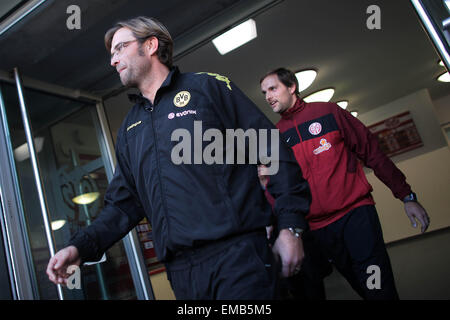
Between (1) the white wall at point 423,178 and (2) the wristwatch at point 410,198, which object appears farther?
(1) the white wall at point 423,178

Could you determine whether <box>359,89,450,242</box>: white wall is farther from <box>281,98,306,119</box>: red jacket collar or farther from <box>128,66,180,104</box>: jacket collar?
<box>128,66,180,104</box>: jacket collar

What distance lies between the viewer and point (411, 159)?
25.1 ft

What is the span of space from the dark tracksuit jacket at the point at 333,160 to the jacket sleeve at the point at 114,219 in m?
1.01

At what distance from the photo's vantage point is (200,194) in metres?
1.09

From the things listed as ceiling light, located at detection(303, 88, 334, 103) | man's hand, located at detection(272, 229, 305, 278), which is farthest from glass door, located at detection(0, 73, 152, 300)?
ceiling light, located at detection(303, 88, 334, 103)

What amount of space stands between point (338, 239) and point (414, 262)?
10.4 feet

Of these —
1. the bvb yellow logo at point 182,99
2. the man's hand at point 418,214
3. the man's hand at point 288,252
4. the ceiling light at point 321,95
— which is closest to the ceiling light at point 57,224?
the bvb yellow logo at point 182,99

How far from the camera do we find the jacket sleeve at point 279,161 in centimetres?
105

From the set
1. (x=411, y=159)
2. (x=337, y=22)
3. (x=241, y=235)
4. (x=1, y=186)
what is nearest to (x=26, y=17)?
(x=1, y=186)

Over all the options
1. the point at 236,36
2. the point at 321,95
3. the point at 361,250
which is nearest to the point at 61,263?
the point at 361,250

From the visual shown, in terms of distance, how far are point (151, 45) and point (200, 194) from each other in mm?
713

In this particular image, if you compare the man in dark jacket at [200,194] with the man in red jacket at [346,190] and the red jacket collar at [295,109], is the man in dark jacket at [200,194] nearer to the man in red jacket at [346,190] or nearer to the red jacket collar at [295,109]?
the man in red jacket at [346,190]

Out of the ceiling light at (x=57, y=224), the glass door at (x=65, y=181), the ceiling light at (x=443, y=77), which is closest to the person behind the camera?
the glass door at (x=65, y=181)

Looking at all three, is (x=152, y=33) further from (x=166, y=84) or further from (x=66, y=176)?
(x=66, y=176)
